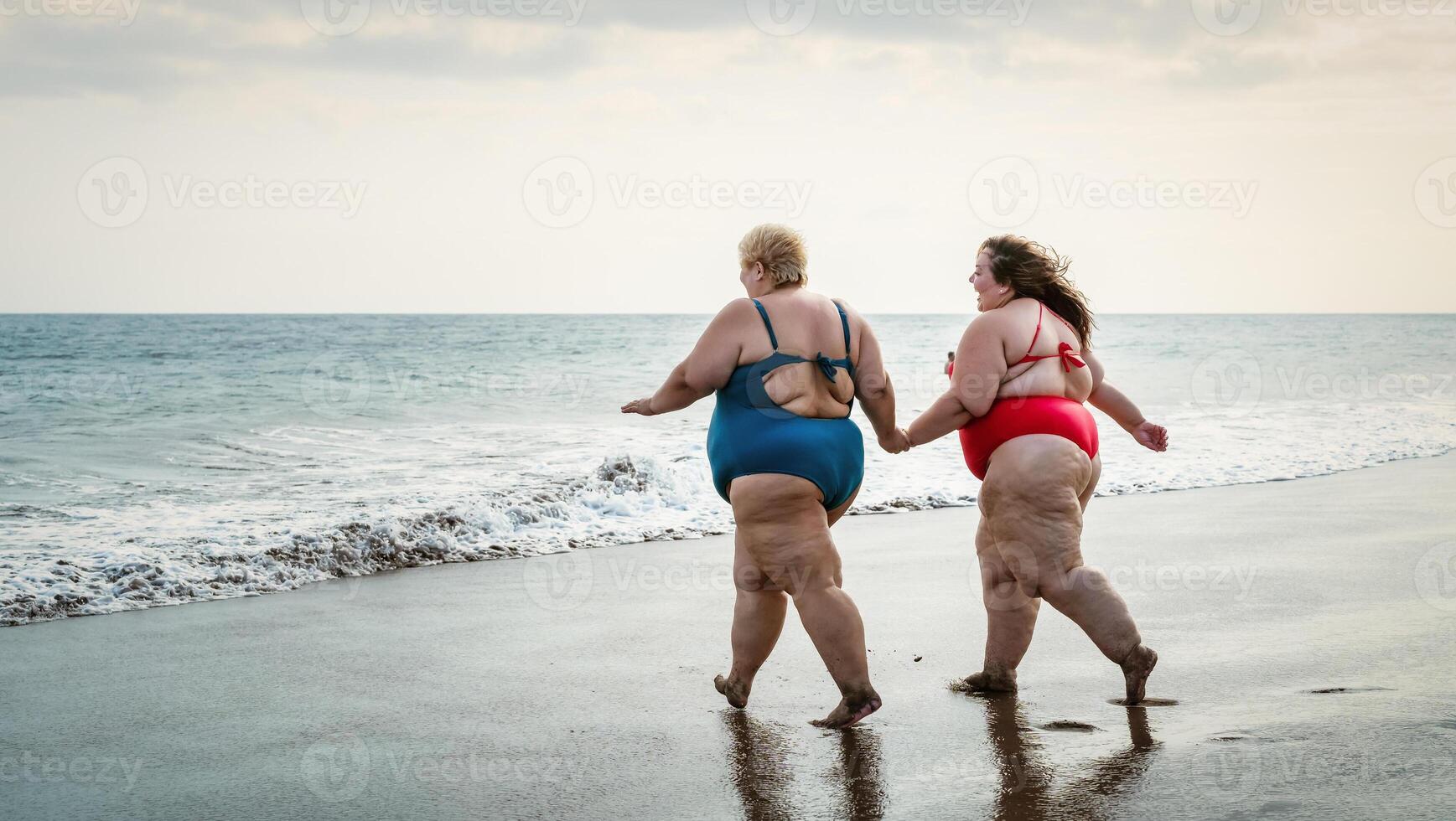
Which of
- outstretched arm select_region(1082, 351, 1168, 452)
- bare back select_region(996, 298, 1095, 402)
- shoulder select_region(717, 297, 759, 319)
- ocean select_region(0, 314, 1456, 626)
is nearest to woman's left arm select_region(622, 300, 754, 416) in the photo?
shoulder select_region(717, 297, 759, 319)

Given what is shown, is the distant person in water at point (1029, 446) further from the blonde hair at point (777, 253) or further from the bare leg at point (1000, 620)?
the blonde hair at point (777, 253)

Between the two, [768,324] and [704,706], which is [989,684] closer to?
[704,706]

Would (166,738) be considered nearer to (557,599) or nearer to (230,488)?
(557,599)

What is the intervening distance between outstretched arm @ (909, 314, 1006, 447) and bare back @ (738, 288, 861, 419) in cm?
38

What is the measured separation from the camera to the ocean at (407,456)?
24.9 ft

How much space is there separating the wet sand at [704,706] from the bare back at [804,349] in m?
1.18

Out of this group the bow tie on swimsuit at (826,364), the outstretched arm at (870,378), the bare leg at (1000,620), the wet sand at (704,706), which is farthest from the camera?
the bare leg at (1000,620)

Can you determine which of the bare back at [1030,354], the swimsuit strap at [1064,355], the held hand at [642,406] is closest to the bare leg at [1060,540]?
the bare back at [1030,354]

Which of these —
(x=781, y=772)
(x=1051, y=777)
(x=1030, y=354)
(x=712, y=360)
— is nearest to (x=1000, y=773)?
(x=1051, y=777)

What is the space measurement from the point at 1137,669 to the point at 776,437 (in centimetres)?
158

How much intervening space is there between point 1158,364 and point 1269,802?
3187 centimetres

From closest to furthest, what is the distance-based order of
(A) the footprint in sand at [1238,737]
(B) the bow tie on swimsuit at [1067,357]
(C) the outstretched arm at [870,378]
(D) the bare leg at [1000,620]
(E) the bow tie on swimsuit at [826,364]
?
(A) the footprint in sand at [1238,737] → (E) the bow tie on swimsuit at [826,364] → (C) the outstretched arm at [870,378] → (B) the bow tie on swimsuit at [1067,357] → (D) the bare leg at [1000,620]

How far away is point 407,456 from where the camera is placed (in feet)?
42.8

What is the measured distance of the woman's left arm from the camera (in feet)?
13.3
